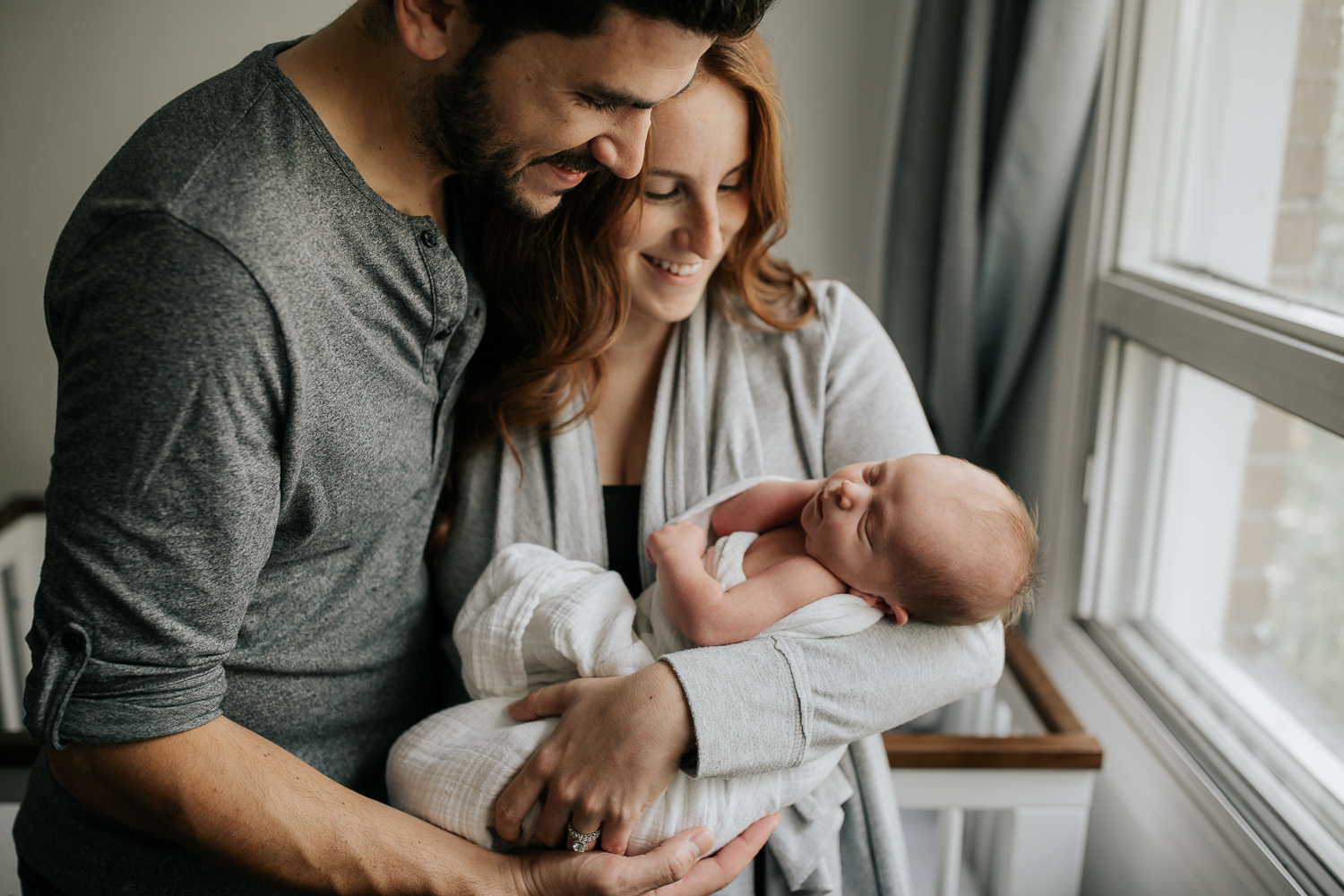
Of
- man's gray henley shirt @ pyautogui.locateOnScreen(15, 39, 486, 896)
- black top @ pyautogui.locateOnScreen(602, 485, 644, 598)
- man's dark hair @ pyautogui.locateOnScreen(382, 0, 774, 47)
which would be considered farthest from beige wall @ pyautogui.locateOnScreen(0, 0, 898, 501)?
man's gray henley shirt @ pyautogui.locateOnScreen(15, 39, 486, 896)

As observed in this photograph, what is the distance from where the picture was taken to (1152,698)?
1.60 m

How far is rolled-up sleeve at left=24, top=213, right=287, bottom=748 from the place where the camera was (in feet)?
2.40

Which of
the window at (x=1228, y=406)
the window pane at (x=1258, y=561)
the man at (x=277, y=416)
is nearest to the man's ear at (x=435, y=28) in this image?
the man at (x=277, y=416)

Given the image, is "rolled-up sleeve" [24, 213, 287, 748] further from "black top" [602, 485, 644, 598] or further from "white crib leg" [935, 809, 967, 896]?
"white crib leg" [935, 809, 967, 896]

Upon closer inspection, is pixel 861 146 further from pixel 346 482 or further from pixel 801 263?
pixel 346 482

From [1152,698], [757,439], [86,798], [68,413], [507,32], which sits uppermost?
[507,32]

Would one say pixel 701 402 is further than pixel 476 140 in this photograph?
Yes

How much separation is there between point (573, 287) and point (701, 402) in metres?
0.25

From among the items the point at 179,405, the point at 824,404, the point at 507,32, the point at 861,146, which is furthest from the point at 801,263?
the point at 179,405

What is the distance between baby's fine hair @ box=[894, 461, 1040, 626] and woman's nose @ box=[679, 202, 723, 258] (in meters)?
0.47

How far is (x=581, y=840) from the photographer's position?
977mm

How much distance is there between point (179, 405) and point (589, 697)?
526mm

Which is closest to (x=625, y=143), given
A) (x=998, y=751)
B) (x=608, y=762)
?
(x=608, y=762)

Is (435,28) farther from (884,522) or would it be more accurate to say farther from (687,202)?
(884,522)
